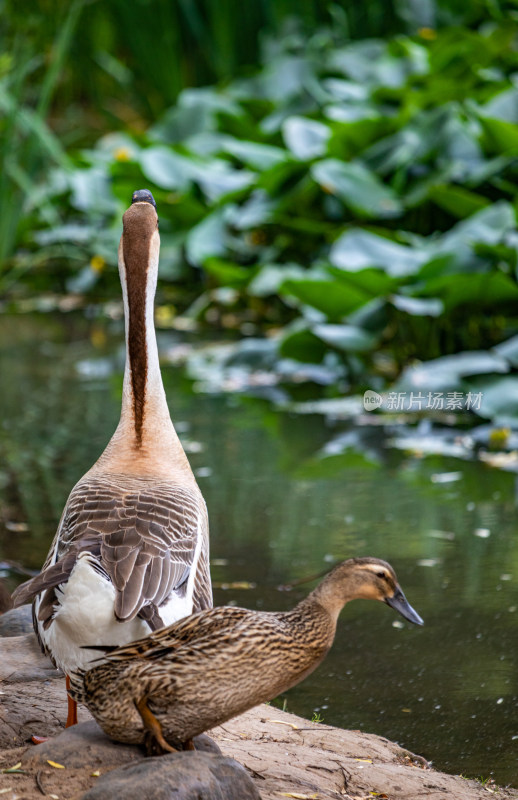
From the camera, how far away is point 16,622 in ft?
12.1

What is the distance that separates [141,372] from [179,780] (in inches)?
52.4

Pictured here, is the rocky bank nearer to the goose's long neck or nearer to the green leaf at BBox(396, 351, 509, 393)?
the goose's long neck

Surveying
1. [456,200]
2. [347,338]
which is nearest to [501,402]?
[347,338]

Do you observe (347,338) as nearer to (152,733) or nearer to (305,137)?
(305,137)

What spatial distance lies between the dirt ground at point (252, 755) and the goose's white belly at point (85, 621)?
0.19 m

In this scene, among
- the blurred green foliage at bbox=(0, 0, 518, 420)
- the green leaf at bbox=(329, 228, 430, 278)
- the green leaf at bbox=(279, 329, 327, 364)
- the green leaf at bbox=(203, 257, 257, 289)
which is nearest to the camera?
the blurred green foliage at bbox=(0, 0, 518, 420)

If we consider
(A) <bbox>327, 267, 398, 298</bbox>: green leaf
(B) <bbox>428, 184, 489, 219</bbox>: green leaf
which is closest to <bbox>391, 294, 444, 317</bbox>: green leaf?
(A) <bbox>327, 267, 398, 298</bbox>: green leaf

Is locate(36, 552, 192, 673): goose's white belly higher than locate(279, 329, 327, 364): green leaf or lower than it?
higher

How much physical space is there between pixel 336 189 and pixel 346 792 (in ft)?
17.9

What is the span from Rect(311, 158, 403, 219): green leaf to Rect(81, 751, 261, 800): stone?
567 centimetres

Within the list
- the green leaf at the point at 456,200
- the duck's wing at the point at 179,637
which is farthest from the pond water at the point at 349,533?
the green leaf at the point at 456,200

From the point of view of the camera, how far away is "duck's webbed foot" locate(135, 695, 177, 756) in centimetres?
241

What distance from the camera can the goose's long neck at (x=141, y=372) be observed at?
3199 mm

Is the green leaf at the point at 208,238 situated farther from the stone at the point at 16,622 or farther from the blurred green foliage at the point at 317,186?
the stone at the point at 16,622
